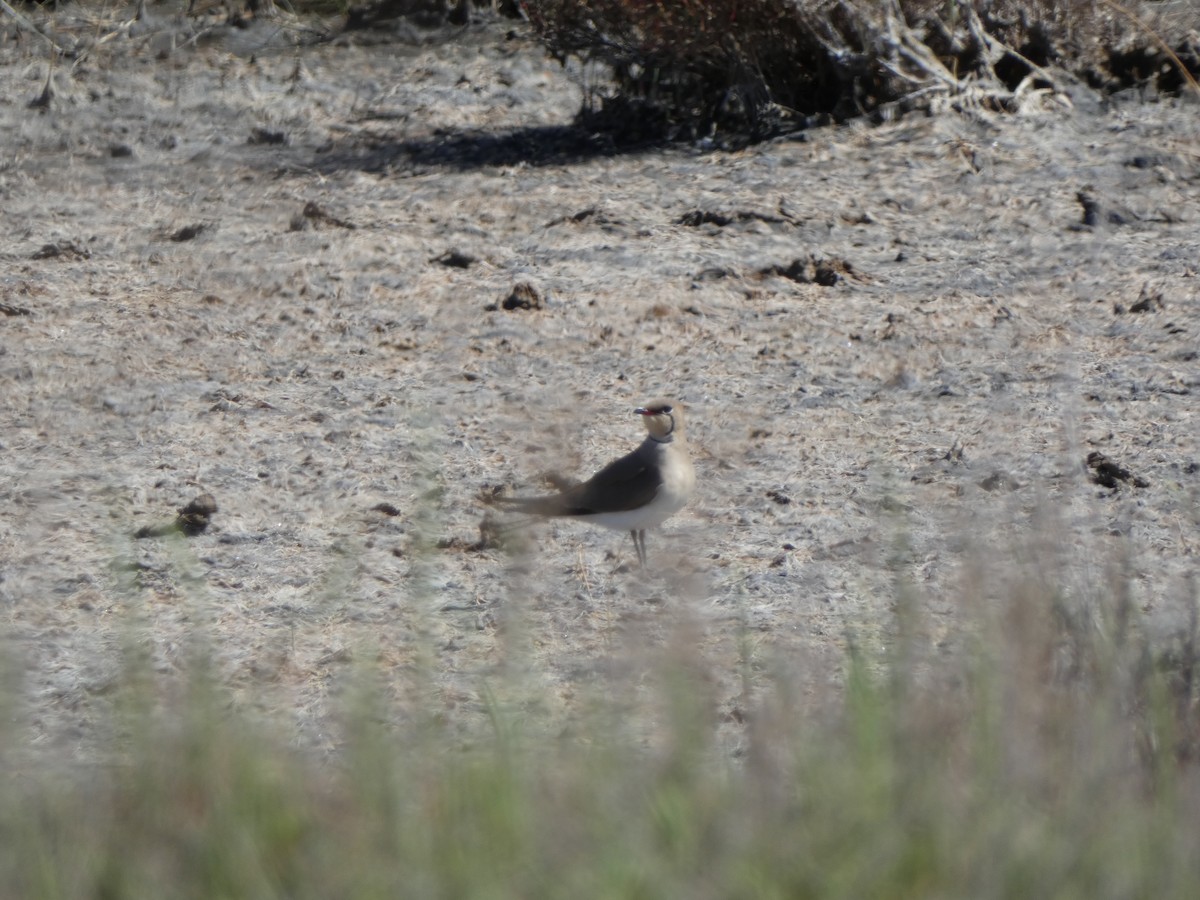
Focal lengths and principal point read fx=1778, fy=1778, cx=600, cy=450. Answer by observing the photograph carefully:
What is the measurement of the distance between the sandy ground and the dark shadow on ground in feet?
→ 0.11

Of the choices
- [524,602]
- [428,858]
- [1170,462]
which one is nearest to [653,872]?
[428,858]

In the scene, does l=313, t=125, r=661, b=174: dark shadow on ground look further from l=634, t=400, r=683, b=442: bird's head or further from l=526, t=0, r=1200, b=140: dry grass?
l=634, t=400, r=683, b=442: bird's head

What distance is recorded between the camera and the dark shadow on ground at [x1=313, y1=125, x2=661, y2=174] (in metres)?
7.38

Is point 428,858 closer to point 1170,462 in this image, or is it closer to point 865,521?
point 865,521

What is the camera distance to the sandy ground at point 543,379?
3.85m

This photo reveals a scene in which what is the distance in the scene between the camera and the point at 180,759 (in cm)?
253

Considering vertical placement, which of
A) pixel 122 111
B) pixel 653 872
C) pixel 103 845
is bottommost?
pixel 122 111

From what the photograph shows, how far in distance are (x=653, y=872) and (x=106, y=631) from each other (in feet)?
6.68

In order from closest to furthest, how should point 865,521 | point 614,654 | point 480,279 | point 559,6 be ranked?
1. point 614,654
2. point 865,521
3. point 480,279
4. point 559,6

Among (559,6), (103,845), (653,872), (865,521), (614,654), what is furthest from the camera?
(559,6)

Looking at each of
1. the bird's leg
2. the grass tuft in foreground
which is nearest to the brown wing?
the bird's leg

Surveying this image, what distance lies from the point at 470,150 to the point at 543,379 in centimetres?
244

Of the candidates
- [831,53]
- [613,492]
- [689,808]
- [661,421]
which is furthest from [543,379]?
[689,808]

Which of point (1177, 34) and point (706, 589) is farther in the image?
point (1177, 34)
